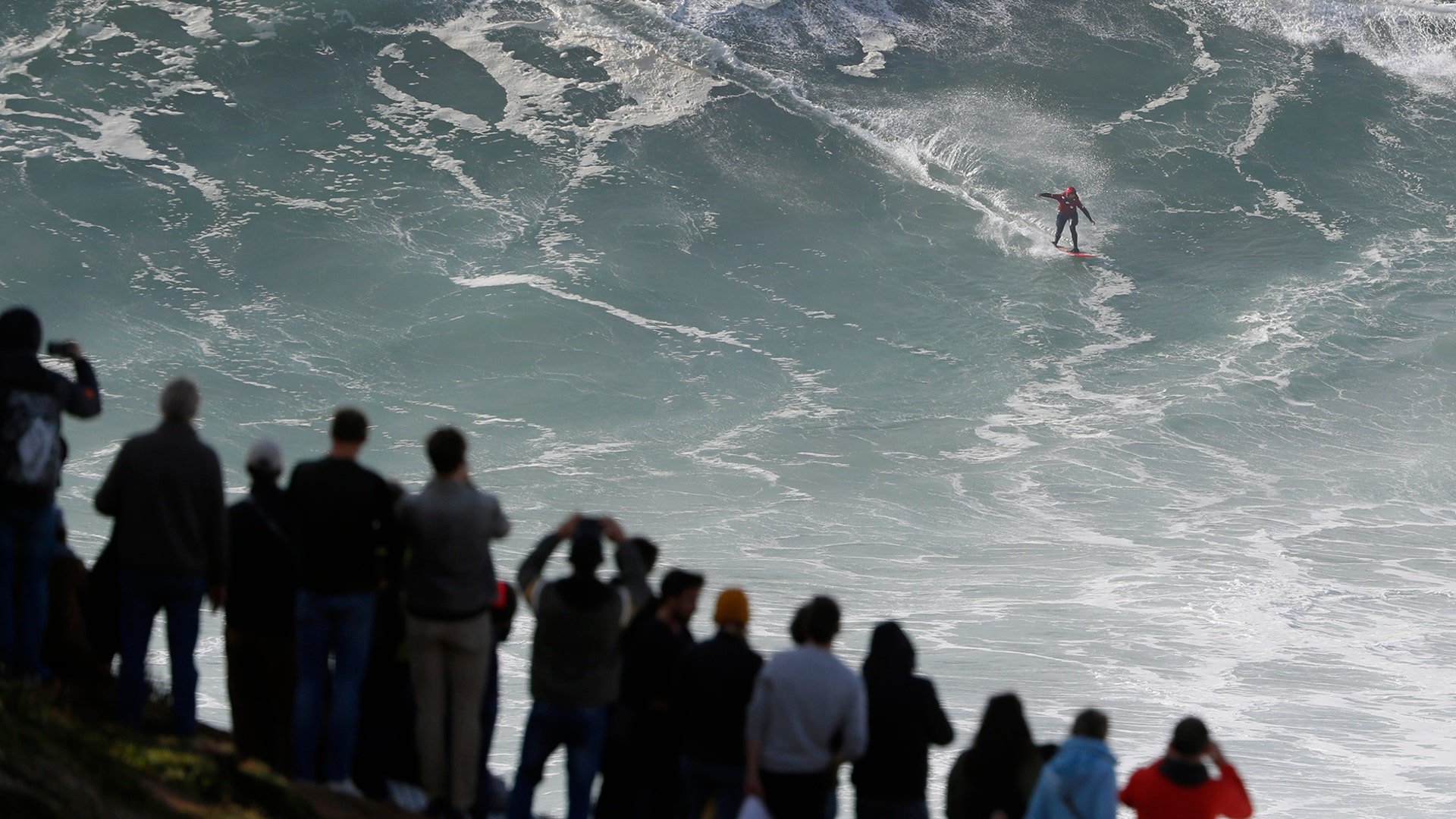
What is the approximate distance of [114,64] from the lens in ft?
77.6

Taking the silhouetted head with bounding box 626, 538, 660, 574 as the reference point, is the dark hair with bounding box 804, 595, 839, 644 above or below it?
below

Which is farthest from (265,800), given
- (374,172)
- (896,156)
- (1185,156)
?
(1185,156)

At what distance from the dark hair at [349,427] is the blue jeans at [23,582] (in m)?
0.90

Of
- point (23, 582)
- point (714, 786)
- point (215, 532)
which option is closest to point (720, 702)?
point (714, 786)

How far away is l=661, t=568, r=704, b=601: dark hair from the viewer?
426cm

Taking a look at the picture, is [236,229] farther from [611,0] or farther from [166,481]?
[166,481]

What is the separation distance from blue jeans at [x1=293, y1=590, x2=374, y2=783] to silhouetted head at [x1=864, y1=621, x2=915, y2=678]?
1452 millimetres

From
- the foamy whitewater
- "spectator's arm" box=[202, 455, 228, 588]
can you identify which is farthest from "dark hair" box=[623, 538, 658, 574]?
the foamy whitewater

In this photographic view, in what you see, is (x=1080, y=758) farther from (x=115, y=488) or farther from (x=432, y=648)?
(x=115, y=488)

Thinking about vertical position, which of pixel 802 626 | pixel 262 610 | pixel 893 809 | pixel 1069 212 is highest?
pixel 1069 212

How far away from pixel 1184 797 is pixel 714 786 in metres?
1.27

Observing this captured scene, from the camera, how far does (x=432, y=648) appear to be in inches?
162

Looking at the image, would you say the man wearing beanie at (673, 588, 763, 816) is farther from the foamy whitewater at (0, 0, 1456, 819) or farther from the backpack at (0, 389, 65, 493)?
the foamy whitewater at (0, 0, 1456, 819)

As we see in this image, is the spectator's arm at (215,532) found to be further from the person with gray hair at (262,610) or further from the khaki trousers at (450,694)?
the khaki trousers at (450,694)
